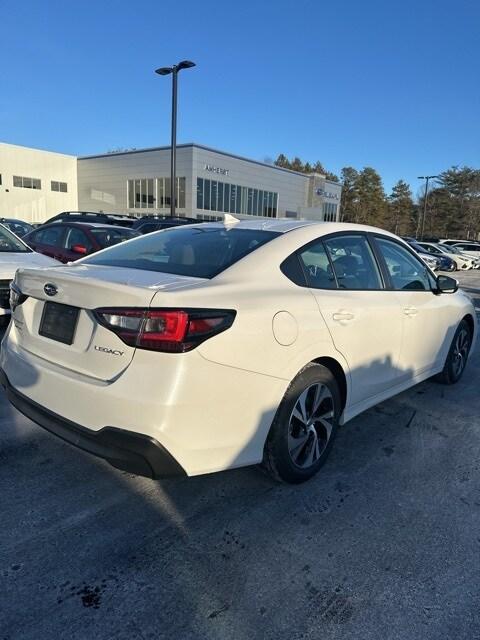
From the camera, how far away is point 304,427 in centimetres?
275

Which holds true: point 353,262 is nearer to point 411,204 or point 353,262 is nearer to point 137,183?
point 137,183

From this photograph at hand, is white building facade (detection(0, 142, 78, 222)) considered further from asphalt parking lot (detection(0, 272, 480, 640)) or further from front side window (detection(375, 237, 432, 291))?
asphalt parking lot (detection(0, 272, 480, 640))

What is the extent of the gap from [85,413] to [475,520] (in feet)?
7.26

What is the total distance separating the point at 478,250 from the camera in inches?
1332

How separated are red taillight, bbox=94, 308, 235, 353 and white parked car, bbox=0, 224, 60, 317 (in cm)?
391

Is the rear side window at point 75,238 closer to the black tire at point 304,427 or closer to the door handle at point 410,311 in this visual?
the door handle at point 410,311

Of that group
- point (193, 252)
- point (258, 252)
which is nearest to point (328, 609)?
point (258, 252)

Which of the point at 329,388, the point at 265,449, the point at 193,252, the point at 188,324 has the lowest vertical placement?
the point at 265,449

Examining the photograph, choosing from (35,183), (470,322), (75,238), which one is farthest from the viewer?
(35,183)

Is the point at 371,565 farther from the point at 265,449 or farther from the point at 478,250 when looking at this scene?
the point at 478,250

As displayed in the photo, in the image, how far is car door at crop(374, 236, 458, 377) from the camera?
3609 mm

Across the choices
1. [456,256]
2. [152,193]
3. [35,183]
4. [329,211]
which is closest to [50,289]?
[456,256]

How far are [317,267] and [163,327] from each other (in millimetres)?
1289

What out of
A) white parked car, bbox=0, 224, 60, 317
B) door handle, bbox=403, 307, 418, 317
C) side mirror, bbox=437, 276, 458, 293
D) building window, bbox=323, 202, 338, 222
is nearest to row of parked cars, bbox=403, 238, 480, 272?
side mirror, bbox=437, 276, 458, 293
